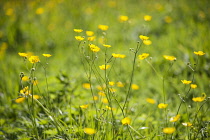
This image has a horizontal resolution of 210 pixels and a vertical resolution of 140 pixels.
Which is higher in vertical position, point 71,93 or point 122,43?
point 122,43

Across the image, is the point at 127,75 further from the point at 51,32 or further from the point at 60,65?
the point at 51,32

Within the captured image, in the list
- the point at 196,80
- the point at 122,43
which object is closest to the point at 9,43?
the point at 122,43

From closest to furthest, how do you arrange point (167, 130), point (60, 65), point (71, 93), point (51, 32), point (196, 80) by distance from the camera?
point (167, 130) → point (71, 93) → point (196, 80) → point (60, 65) → point (51, 32)

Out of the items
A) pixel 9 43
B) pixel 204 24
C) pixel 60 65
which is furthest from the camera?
pixel 9 43

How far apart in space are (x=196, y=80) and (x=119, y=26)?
210cm

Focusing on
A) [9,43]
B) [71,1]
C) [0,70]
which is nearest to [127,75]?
[0,70]

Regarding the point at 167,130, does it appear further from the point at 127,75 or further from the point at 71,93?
the point at 127,75

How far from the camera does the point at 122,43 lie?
3295 millimetres

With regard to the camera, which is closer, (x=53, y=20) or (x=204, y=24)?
(x=204, y=24)

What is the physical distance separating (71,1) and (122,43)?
2.36 meters

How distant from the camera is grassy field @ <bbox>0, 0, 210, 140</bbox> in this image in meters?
1.24

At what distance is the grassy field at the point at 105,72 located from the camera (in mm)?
1243

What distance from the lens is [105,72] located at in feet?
3.39

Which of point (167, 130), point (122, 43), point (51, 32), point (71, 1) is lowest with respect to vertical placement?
point (167, 130)
